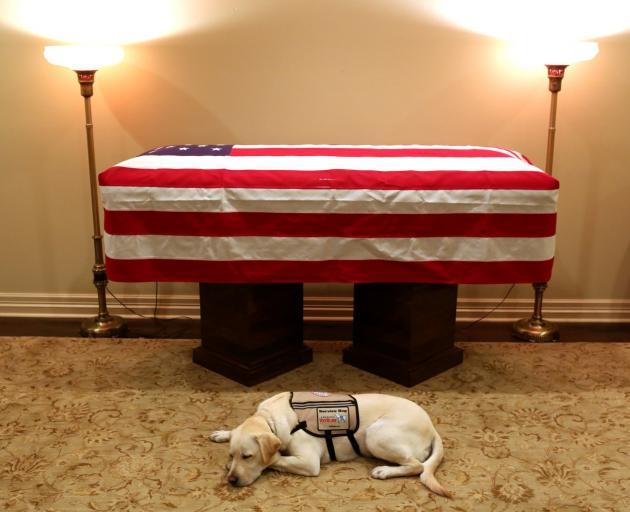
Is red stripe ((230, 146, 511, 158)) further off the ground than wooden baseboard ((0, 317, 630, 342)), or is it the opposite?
red stripe ((230, 146, 511, 158))

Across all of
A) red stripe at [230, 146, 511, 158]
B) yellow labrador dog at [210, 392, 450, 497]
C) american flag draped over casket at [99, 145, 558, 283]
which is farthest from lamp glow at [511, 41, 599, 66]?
yellow labrador dog at [210, 392, 450, 497]

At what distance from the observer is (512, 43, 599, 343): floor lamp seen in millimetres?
3107

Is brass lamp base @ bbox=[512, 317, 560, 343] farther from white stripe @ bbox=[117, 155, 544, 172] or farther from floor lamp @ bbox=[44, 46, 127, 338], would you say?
floor lamp @ bbox=[44, 46, 127, 338]

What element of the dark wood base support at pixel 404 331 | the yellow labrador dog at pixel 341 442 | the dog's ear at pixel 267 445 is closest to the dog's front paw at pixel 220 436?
the yellow labrador dog at pixel 341 442

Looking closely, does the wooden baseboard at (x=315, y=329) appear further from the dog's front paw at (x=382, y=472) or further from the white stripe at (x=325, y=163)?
the dog's front paw at (x=382, y=472)

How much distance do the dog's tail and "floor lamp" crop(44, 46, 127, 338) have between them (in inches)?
67.1

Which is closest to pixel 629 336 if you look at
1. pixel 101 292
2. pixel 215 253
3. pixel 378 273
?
pixel 378 273

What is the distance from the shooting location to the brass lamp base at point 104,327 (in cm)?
347

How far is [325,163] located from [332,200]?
0.20 m

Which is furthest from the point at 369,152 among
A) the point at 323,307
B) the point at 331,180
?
the point at 323,307

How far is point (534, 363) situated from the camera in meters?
3.16

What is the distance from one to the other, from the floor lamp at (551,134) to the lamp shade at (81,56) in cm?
180

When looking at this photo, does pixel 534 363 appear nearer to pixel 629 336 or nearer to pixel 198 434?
pixel 629 336

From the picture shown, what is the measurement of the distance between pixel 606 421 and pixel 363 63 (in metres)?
1.82
